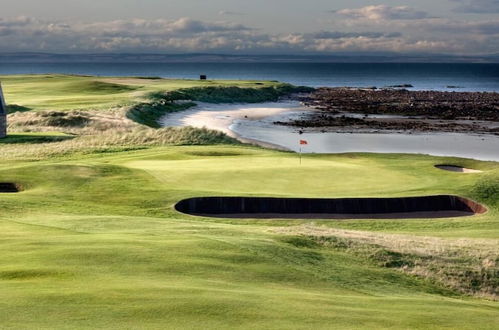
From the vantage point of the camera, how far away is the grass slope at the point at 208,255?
12.3m

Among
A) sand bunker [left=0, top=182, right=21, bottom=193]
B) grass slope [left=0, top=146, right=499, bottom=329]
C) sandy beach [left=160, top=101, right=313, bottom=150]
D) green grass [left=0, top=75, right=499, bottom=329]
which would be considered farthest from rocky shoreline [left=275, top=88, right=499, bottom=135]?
sand bunker [left=0, top=182, right=21, bottom=193]

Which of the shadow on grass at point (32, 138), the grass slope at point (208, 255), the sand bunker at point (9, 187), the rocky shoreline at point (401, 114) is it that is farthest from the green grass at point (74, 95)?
Result: the grass slope at point (208, 255)

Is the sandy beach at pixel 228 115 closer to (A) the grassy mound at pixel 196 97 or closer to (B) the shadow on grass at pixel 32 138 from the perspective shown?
(A) the grassy mound at pixel 196 97

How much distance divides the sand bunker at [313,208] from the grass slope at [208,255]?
0.69 m

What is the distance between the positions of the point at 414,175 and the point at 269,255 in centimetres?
1748

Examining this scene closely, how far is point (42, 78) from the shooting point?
127 meters

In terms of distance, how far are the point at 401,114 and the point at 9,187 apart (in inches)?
2632

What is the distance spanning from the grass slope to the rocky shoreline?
40.9 metres

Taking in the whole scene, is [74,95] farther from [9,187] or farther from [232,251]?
[232,251]

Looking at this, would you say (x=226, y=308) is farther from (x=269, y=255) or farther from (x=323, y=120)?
(x=323, y=120)

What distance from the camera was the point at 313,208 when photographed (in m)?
28.6

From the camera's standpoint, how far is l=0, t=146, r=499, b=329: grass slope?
12328 millimetres

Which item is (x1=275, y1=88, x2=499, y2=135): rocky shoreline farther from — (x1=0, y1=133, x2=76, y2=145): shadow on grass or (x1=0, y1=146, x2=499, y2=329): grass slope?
(x1=0, y1=146, x2=499, y2=329): grass slope

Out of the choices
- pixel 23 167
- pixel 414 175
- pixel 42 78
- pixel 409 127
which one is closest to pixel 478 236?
pixel 414 175
